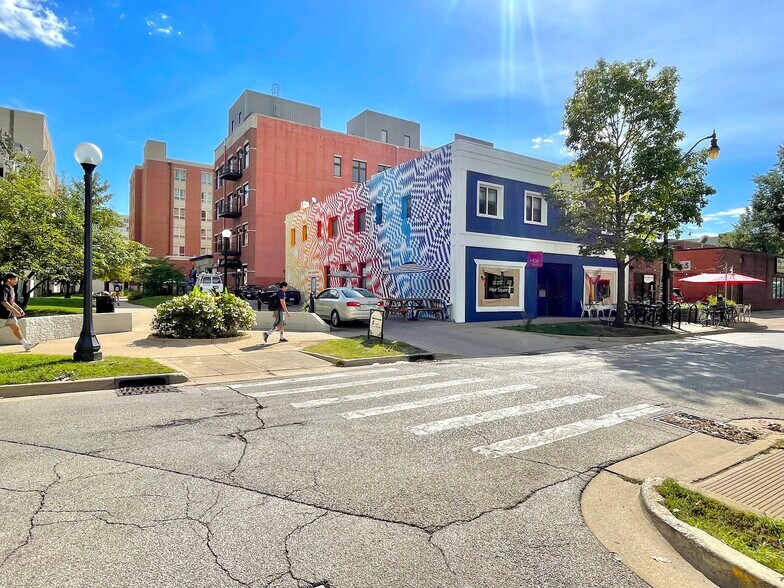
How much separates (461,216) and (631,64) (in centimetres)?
842

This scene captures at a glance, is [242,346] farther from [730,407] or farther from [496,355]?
[730,407]

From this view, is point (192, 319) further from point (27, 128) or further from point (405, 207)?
point (27, 128)

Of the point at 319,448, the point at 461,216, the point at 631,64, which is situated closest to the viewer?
A: the point at 319,448

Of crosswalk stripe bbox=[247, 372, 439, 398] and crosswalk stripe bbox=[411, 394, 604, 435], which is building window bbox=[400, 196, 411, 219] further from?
crosswalk stripe bbox=[411, 394, 604, 435]

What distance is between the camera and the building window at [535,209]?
75.2 feet

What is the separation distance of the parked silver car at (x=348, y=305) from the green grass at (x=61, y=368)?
9.01m

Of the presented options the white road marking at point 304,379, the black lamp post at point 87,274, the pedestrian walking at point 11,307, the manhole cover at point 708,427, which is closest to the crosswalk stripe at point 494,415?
the manhole cover at point 708,427

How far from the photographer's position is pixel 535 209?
76.3 ft

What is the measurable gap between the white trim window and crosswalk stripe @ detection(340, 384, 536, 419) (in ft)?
46.1

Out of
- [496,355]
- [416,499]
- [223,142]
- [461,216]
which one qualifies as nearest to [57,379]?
[416,499]

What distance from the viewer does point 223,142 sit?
4997cm

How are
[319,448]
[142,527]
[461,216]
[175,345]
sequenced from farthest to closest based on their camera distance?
[461,216] < [175,345] < [319,448] < [142,527]

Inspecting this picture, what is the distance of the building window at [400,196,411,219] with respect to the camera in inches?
904

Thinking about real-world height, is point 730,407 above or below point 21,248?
below
